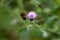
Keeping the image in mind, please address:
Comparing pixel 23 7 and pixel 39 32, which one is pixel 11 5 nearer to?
pixel 23 7

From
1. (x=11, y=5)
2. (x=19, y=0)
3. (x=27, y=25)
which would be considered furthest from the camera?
(x=11, y=5)

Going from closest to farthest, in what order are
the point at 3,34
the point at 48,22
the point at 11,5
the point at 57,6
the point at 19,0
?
the point at 48,22 → the point at 57,6 → the point at 19,0 → the point at 11,5 → the point at 3,34

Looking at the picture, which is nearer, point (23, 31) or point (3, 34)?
point (23, 31)

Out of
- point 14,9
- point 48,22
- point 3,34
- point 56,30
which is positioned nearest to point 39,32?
point 48,22

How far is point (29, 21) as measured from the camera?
1175 mm

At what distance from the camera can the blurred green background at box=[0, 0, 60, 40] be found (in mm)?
1290

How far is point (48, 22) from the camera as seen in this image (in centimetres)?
138

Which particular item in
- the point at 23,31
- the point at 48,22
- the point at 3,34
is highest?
the point at 3,34

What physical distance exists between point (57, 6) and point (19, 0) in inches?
13.5

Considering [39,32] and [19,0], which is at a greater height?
[19,0]

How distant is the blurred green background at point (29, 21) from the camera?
129cm

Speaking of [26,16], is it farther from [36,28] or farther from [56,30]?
[56,30]

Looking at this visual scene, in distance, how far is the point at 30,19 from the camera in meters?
1.19

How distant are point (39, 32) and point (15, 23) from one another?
49 cm
